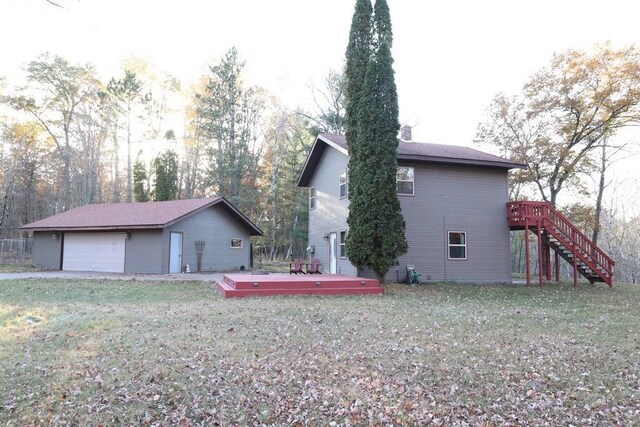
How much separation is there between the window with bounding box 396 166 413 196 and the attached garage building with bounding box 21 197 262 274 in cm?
913

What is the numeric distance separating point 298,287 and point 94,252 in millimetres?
12737

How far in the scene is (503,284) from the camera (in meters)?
15.6

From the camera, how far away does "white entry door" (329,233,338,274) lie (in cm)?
1678

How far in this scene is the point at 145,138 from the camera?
29.6m

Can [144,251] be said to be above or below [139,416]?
above

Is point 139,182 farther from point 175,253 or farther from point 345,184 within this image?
point 345,184

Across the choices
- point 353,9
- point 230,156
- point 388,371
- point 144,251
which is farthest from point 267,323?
point 230,156

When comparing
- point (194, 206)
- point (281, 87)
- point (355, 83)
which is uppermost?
point (281, 87)

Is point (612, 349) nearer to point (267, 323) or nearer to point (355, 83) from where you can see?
point (267, 323)

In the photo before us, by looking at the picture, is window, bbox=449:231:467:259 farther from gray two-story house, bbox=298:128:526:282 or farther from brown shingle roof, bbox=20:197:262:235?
brown shingle roof, bbox=20:197:262:235

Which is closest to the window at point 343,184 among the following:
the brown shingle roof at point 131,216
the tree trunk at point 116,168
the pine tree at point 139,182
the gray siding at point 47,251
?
the brown shingle roof at point 131,216

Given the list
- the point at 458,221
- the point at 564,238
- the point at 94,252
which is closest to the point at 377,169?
the point at 458,221

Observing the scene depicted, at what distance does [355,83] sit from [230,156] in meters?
16.3

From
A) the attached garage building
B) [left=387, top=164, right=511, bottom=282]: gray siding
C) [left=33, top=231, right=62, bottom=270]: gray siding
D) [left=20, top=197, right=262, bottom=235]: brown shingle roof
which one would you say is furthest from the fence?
[left=387, top=164, right=511, bottom=282]: gray siding
